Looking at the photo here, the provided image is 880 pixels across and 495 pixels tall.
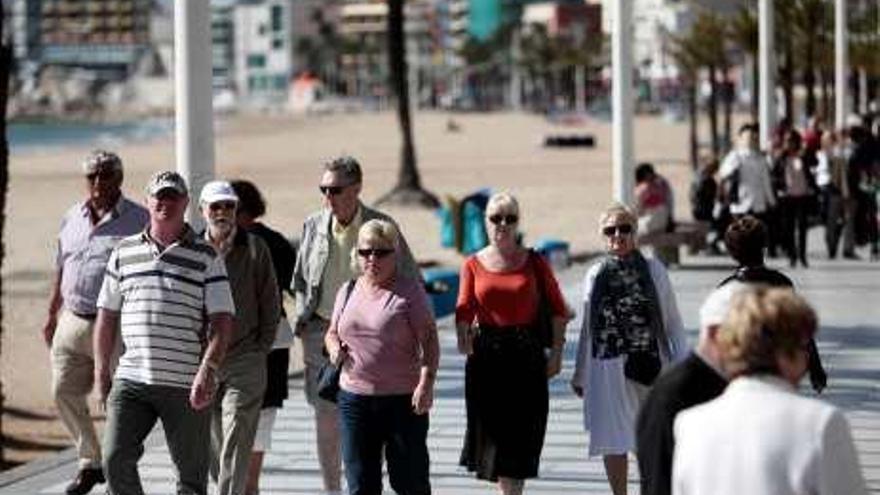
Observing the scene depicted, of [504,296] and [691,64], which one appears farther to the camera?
[691,64]

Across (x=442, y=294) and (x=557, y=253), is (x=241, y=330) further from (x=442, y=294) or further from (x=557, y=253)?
(x=557, y=253)

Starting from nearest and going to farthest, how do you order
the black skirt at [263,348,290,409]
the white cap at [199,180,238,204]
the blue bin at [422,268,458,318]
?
the white cap at [199,180,238,204] < the black skirt at [263,348,290,409] < the blue bin at [422,268,458,318]

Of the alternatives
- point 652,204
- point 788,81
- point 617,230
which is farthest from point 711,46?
point 617,230

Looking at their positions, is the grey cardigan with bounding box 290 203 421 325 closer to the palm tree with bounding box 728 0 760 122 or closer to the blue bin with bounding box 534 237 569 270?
the blue bin with bounding box 534 237 569 270

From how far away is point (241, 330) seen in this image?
9695 millimetres

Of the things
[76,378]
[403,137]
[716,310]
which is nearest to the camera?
[716,310]

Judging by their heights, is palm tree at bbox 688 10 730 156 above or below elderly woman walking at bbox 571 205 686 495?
above

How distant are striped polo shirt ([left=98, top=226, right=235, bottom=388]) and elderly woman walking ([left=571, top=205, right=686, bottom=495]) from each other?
60.7 inches

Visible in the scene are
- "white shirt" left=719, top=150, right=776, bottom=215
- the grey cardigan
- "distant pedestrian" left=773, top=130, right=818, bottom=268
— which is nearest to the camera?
the grey cardigan

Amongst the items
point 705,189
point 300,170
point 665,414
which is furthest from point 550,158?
point 665,414

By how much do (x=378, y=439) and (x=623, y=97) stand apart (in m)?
9.79

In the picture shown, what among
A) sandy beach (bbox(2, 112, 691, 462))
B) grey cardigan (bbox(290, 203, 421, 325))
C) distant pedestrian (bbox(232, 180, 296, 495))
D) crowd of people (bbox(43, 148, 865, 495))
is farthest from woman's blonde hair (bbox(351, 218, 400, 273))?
sandy beach (bbox(2, 112, 691, 462))

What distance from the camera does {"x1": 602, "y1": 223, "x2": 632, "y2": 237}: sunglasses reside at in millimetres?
9418

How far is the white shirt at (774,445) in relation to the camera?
500 centimetres
